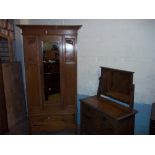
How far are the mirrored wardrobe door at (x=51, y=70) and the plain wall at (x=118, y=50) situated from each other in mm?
540

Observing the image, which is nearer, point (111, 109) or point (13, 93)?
point (111, 109)

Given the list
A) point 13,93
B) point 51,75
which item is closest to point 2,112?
point 13,93

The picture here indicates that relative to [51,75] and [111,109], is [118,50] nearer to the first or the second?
[111,109]

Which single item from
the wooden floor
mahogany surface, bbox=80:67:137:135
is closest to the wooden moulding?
the wooden floor

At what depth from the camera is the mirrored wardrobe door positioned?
7.31 feet

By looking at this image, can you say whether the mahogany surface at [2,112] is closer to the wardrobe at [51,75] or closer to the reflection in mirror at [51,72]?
the wardrobe at [51,75]

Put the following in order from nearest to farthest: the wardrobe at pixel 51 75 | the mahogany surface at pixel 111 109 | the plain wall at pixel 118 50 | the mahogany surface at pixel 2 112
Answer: the mahogany surface at pixel 111 109 → the wardrobe at pixel 51 75 → the plain wall at pixel 118 50 → the mahogany surface at pixel 2 112

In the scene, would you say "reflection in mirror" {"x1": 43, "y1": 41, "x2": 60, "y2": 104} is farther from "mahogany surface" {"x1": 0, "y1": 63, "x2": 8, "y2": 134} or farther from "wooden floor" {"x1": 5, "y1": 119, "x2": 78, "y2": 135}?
"mahogany surface" {"x1": 0, "y1": 63, "x2": 8, "y2": 134}

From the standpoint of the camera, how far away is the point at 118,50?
2.47 m

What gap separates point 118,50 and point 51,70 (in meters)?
1.12

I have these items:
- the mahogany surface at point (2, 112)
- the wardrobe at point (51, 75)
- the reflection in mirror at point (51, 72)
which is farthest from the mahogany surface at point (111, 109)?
the mahogany surface at point (2, 112)

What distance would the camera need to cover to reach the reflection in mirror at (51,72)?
2.24 meters
